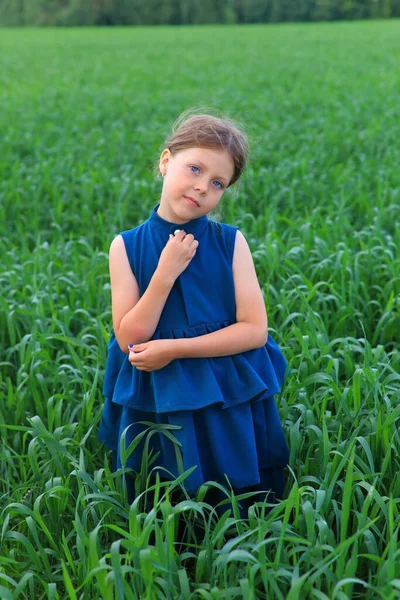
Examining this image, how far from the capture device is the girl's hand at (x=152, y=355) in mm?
1975

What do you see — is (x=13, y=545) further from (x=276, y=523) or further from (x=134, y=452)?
(x=276, y=523)

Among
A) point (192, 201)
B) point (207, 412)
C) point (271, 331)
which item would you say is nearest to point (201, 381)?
point (207, 412)

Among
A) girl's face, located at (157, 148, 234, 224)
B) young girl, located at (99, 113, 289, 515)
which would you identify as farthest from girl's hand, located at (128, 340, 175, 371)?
girl's face, located at (157, 148, 234, 224)

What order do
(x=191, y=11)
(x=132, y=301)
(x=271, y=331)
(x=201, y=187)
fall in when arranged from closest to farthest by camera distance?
1. (x=201, y=187)
2. (x=132, y=301)
3. (x=271, y=331)
4. (x=191, y=11)

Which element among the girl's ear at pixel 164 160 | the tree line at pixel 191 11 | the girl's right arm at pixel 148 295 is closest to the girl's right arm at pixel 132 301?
the girl's right arm at pixel 148 295

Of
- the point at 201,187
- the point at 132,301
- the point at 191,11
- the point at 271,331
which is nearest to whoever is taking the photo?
the point at 201,187

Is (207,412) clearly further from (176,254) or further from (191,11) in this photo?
(191,11)

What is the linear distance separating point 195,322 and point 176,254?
0.66 ft

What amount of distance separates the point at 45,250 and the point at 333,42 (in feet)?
75.3

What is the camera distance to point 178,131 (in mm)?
2104

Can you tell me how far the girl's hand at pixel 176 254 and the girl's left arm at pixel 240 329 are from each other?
0.52 feet

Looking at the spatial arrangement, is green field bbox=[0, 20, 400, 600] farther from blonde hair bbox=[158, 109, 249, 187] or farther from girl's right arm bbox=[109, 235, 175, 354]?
girl's right arm bbox=[109, 235, 175, 354]

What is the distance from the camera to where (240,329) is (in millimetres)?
2047

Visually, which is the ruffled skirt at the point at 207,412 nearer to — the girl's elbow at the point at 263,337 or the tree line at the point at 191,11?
the girl's elbow at the point at 263,337
